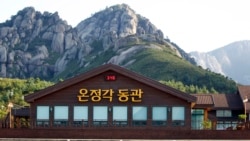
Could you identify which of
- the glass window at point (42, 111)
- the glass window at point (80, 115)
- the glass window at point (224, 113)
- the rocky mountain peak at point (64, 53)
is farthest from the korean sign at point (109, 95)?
the rocky mountain peak at point (64, 53)

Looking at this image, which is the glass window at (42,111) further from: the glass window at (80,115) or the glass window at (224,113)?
the glass window at (224,113)

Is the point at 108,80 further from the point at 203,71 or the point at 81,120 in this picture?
the point at 203,71

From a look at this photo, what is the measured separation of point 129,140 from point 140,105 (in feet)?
32.4

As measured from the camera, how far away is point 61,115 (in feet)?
142

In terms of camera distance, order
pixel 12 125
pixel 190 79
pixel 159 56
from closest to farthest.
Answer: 1. pixel 12 125
2. pixel 190 79
3. pixel 159 56

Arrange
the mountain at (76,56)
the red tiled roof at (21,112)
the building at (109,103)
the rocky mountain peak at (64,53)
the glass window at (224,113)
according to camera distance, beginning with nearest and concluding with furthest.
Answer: the building at (109,103), the red tiled roof at (21,112), the glass window at (224,113), the mountain at (76,56), the rocky mountain peak at (64,53)

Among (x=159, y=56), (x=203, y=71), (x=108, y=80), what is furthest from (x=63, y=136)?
(x=159, y=56)

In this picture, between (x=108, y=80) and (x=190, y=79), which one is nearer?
(x=108, y=80)

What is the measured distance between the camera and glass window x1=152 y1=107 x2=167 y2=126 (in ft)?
140

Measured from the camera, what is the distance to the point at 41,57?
189 m

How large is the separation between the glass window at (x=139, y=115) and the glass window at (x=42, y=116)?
650 centimetres

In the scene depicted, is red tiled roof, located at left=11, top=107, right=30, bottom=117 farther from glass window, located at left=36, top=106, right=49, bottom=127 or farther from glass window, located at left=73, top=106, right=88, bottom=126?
glass window, located at left=73, top=106, right=88, bottom=126

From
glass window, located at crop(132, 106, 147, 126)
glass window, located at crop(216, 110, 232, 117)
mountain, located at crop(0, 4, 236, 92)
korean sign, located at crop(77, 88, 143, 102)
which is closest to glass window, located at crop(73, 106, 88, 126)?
korean sign, located at crop(77, 88, 143, 102)

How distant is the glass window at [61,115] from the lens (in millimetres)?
42969
